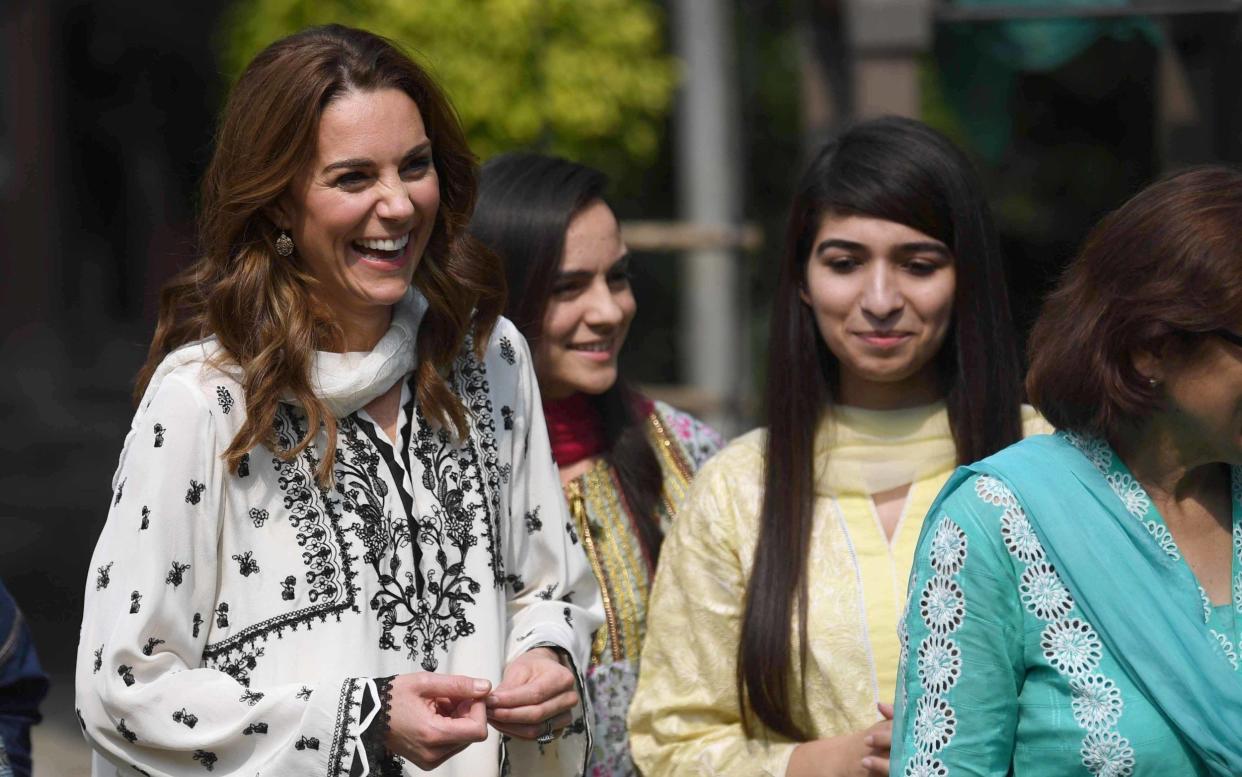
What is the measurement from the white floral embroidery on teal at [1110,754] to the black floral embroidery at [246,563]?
46.7 inches

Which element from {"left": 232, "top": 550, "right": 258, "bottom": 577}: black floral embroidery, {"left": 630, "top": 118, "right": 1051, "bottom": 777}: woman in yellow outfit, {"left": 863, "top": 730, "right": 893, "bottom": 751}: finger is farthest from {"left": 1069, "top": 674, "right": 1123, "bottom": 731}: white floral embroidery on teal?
{"left": 232, "top": 550, "right": 258, "bottom": 577}: black floral embroidery

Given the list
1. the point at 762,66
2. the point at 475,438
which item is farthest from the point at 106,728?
the point at 762,66

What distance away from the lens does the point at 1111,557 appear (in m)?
2.19

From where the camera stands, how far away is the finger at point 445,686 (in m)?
2.42

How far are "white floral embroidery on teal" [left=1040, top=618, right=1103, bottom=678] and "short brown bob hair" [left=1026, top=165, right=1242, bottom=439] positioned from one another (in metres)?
0.28

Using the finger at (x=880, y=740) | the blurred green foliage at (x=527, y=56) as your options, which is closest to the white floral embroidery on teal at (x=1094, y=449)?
the finger at (x=880, y=740)

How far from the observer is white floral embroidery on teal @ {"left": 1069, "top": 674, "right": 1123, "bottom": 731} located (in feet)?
7.00

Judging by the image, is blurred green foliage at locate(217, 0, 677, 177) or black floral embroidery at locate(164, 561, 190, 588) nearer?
black floral embroidery at locate(164, 561, 190, 588)

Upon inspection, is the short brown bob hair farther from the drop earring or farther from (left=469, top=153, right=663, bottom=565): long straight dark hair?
(left=469, top=153, right=663, bottom=565): long straight dark hair

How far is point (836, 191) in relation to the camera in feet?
10.2

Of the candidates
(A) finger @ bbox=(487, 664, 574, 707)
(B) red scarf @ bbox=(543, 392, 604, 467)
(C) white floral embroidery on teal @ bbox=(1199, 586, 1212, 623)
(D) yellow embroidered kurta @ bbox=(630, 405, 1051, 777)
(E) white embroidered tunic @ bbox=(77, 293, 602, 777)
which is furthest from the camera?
(B) red scarf @ bbox=(543, 392, 604, 467)

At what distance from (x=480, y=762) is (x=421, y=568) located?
33 centimetres

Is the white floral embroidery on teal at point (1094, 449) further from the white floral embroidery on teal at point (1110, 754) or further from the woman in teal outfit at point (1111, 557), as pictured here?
the white floral embroidery on teal at point (1110, 754)

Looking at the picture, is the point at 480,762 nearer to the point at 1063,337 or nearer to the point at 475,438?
the point at 475,438
